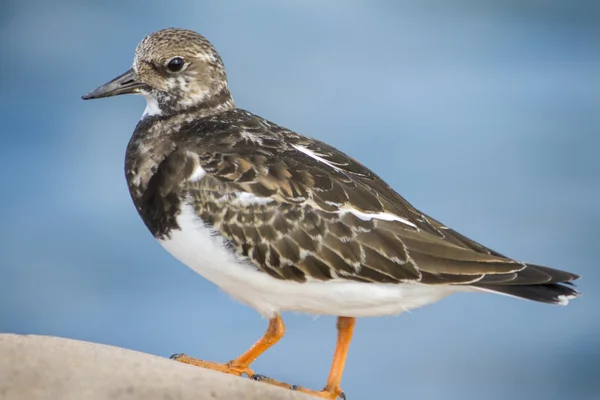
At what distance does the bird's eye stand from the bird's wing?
0.62 meters

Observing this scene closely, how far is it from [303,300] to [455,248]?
0.72 m

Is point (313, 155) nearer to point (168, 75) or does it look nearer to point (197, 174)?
point (197, 174)

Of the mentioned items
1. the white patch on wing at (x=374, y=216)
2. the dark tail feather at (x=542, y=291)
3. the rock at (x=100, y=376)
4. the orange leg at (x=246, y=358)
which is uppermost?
the white patch on wing at (x=374, y=216)

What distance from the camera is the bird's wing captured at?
4.24m

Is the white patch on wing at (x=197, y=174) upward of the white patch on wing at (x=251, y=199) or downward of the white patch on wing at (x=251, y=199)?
upward

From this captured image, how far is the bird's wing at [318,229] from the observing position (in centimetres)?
424

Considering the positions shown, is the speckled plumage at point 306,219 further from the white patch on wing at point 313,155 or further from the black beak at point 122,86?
the black beak at point 122,86

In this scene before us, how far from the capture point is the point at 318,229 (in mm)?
4281

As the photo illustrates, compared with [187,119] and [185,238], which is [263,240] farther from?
[187,119]

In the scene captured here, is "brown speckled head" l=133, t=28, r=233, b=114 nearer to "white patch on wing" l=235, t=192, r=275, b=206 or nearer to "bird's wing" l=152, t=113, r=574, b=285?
"bird's wing" l=152, t=113, r=574, b=285

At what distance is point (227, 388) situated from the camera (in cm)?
350

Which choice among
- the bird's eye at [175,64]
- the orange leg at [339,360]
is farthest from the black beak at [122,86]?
the orange leg at [339,360]

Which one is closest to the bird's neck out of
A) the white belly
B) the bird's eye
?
the bird's eye

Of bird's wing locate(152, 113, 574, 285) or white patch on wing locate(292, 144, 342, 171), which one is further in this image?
white patch on wing locate(292, 144, 342, 171)
